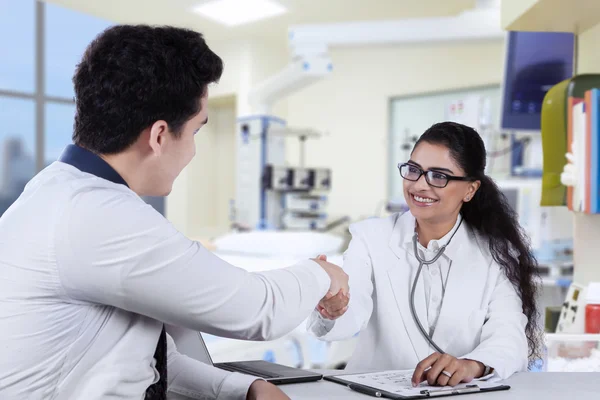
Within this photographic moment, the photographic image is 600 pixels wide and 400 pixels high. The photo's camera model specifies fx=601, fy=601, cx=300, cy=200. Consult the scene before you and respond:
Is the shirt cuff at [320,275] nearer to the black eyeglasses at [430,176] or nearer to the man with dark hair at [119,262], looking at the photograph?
the man with dark hair at [119,262]

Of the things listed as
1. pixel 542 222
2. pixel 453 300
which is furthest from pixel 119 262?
pixel 542 222

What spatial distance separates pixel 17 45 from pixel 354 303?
5.10 meters

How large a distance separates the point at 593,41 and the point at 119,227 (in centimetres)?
184

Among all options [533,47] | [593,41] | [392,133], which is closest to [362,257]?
[593,41]

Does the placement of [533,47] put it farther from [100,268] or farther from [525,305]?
[100,268]

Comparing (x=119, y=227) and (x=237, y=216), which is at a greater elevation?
(x=119, y=227)

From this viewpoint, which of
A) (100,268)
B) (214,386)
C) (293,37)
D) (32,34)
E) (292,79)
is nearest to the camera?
(100,268)

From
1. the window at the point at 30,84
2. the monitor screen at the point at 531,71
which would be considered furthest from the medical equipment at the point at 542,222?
the window at the point at 30,84

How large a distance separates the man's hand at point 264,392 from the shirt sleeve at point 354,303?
1.65 feet

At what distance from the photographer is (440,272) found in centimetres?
162

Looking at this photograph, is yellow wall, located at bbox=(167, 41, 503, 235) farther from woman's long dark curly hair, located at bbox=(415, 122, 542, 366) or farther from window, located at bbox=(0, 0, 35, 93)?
woman's long dark curly hair, located at bbox=(415, 122, 542, 366)

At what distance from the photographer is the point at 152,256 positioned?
822mm

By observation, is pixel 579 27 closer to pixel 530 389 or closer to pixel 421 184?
pixel 421 184

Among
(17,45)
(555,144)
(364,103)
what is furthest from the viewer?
(364,103)
